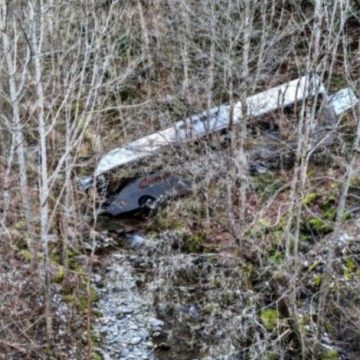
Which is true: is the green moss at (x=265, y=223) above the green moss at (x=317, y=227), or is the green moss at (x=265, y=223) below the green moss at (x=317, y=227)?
above

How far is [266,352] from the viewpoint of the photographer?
8.28 metres

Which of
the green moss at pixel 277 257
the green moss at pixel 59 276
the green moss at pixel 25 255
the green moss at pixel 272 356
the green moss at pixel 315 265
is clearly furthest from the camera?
the green moss at pixel 25 255

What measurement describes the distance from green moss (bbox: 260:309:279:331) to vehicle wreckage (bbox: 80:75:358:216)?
3574 mm

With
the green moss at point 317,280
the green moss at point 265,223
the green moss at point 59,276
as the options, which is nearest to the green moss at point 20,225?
the green moss at point 59,276

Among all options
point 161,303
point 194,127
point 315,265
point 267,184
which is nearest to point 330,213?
point 267,184

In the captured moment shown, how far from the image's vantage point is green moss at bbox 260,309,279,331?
30.1 feet

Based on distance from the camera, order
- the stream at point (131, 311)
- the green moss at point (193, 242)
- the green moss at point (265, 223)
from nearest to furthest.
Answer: the stream at point (131, 311)
the green moss at point (265, 223)
the green moss at point (193, 242)

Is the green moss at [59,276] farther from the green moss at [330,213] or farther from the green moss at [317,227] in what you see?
the green moss at [330,213]

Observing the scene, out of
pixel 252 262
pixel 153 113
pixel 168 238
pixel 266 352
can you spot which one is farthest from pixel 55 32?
pixel 266 352

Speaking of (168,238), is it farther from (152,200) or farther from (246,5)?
(246,5)

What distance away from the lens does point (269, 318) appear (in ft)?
30.8

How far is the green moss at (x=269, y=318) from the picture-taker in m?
9.16

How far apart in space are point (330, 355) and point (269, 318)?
4.32 feet

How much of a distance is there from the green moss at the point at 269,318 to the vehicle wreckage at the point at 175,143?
11.7ft
